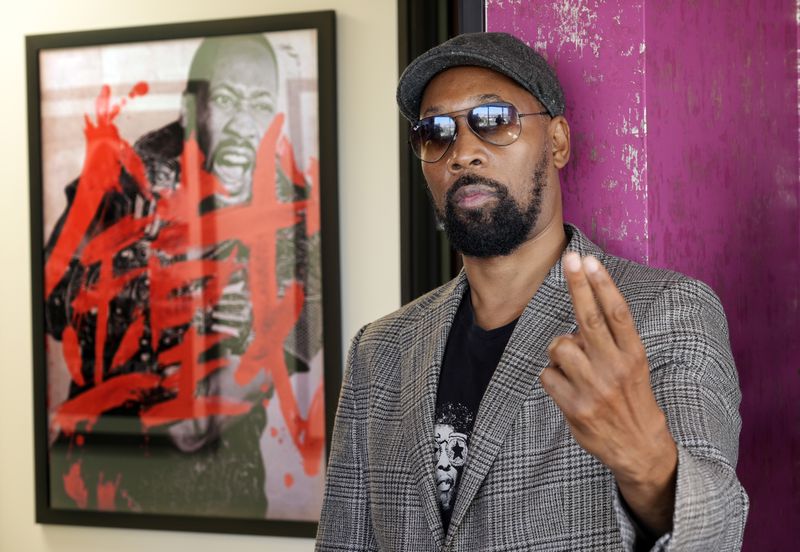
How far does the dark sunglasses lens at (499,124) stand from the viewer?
174 centimetres

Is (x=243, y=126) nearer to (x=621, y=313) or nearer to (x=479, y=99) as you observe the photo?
(x=479, y=99)

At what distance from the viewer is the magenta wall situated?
181cm

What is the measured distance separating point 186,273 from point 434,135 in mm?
1937

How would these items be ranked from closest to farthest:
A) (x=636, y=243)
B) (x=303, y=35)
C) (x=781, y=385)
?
(x=636, y=243) → (x=781, y=385) → (x=303, y=35)

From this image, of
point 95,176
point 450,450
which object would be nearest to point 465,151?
point 450,450

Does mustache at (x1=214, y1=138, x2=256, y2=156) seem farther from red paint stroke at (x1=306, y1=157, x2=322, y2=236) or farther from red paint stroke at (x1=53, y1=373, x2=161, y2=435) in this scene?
red paint stroke at (x1=53, y1=373, x2=161, y2=435)

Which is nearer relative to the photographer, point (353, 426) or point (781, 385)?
point (353, 426)

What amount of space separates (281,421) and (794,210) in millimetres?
1875

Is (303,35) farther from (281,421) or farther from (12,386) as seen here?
(12,386)

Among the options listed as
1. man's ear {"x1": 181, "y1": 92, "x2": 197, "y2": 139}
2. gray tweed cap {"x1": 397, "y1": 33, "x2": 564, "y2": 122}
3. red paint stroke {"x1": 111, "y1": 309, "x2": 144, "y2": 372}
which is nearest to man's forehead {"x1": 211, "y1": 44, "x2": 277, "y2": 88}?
man's ear {"x1": 181, "y1": 92, "x2": 197, "y2": 139}

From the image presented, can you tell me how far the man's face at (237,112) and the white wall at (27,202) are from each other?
179 millimetres

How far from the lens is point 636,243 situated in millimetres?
1806

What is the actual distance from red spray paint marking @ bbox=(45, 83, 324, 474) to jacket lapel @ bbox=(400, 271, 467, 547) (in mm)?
1548

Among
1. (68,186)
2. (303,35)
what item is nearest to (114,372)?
(68,186)
